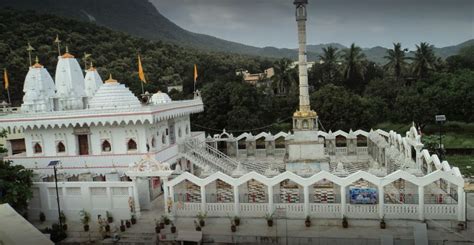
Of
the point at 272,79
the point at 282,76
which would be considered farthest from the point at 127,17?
the point at 282,76

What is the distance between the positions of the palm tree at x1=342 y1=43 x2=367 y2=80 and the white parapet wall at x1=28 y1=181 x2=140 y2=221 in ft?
135

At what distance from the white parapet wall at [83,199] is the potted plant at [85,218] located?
21 cm

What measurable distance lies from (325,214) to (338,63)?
150 ft

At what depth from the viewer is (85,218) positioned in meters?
18.9

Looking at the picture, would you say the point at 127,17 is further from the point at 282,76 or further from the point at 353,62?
the point at 353,62

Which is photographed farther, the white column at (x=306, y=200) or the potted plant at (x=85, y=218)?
the potted plant at (x=85, y=218)

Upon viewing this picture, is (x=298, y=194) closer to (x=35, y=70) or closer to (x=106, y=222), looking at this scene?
(x=106, y=222)

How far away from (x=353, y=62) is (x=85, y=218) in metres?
42.9

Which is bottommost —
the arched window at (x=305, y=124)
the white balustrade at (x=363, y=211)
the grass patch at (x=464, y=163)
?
the grass patch at (x=464, y=163)

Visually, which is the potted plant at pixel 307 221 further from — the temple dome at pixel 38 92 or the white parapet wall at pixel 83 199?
the temple dome at pixel 38 92

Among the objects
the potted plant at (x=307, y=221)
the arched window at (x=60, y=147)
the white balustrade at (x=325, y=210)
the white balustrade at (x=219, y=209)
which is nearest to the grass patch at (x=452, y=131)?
the white balustrade at (x=325, y=210)

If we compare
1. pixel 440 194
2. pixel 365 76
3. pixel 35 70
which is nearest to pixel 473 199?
pixel 440 194

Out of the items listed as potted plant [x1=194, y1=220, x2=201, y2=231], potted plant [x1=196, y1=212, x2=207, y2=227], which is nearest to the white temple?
potted plant [x1=196, y1=212, x2=207, y2=227]

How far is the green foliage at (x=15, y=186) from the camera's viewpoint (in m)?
17.8
